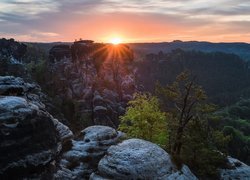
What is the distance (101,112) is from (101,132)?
410 feet

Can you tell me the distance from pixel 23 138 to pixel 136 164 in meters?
8.77

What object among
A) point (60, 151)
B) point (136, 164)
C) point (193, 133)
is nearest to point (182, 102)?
point (193, 133)

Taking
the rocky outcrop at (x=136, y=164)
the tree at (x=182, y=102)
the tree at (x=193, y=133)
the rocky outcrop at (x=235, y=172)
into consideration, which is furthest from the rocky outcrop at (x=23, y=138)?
the rocky outcrop at (x=235, y=172)

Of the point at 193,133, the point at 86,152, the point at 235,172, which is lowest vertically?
the point at 235,172

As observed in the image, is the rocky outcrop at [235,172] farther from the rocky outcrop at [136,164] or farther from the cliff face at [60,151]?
the rocky outcrop at [136,164]

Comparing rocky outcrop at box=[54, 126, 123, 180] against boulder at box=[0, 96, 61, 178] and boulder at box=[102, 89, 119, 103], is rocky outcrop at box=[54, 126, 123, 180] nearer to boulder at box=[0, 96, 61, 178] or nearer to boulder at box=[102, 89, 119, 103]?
boulder at box=[0, 96, 61, 178]

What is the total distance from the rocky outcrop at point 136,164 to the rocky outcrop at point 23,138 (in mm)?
4297

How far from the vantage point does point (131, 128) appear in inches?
1793

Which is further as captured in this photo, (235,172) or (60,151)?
(235,172)

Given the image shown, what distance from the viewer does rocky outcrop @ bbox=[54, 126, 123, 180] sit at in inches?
1252

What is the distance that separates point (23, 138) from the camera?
26312 millimetres

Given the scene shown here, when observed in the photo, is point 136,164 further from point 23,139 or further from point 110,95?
point 110,95

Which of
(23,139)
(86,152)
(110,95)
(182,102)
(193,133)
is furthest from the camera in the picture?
(110,95)

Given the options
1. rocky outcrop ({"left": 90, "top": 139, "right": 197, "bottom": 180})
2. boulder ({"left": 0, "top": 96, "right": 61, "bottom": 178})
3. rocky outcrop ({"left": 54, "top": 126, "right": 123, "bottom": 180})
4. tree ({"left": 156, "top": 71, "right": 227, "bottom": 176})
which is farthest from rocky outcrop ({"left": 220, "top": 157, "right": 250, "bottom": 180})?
boulder ({"left": 0, "top": 96, "right": 61, "bottom": 178})
